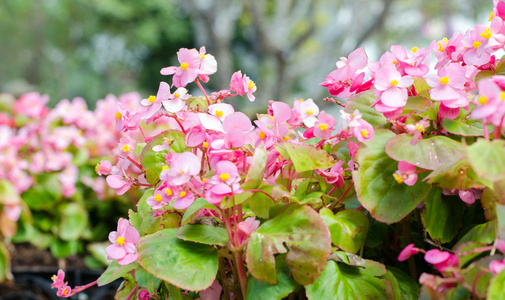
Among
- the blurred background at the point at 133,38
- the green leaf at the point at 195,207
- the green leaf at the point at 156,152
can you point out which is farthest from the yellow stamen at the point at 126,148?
the blurred background at the point at 133,38

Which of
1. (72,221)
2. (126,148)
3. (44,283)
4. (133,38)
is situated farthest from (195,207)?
(133,38)

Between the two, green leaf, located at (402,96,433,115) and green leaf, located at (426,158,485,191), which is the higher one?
green leaf, located at (402,96,433,115)

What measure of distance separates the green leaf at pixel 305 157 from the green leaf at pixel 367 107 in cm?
8

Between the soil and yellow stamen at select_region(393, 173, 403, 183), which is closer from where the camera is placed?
yellow stamen at select_region(393, 173, 403, 183)

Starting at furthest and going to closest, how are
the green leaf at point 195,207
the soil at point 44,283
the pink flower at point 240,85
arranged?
1. the soil at point 44,283
2. the pink flower at point 240,85
3. the green leaf at point 195,207

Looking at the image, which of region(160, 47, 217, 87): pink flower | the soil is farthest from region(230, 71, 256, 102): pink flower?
the soil

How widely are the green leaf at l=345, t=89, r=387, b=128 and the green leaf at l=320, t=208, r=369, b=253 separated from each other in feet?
0.32

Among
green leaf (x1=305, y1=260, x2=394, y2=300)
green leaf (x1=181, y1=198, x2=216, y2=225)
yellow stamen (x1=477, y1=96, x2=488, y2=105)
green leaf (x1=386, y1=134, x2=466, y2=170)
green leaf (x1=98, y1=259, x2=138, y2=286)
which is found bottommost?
green leaf (x1=98, y1=259, x2=138, y2=286)

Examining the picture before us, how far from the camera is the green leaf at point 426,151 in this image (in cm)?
39

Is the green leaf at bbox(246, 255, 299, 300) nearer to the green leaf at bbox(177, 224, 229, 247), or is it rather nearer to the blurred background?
the green leaf at bbox(177, 224, 229, 247)

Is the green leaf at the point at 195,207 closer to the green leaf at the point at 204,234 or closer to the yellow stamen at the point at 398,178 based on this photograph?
the green leaf at the point at 204,234

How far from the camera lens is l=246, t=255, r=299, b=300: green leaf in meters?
0.39

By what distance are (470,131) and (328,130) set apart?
0.42 ft

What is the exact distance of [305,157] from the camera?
1.38ft
